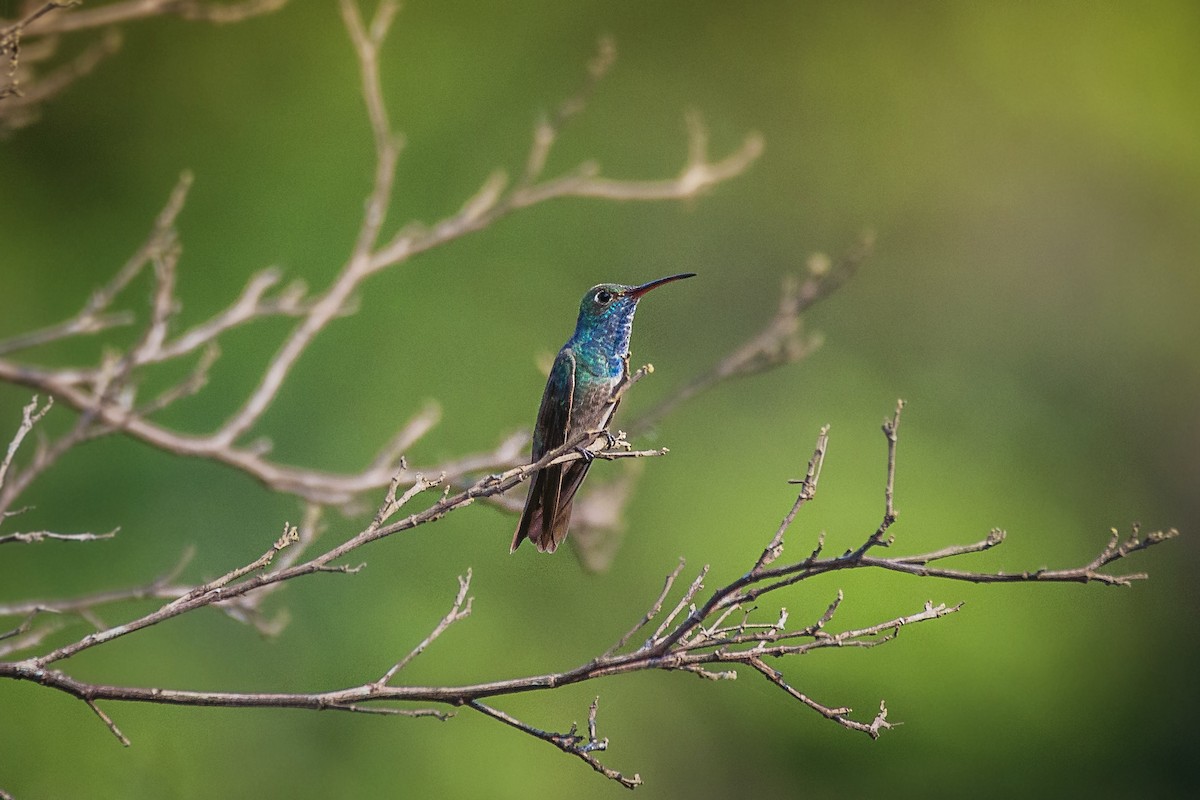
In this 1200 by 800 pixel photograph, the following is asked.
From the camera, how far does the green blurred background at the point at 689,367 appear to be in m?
7.85

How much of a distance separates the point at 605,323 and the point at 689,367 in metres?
6.37

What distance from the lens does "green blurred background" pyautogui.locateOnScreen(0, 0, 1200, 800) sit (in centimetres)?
785

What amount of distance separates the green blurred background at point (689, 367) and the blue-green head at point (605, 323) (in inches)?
139

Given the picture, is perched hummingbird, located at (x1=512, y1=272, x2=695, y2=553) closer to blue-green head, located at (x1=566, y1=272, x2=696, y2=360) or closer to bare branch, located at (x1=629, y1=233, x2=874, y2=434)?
blue-green head, located at (x1=566, y1=272, x2=696, y2=360)

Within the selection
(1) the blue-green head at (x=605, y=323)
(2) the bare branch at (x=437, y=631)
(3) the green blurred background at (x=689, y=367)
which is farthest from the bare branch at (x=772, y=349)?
(3) the green blurred background at (x=689, y=367)

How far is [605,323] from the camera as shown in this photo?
3148 mm

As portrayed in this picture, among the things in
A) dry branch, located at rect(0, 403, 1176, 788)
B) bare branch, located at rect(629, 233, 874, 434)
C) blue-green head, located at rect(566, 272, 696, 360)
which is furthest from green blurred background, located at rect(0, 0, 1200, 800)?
dry branch, located at rect(0, 403, 1176, 788)

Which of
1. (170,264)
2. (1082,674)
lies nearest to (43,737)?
(170,264)

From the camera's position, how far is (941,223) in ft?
39.3

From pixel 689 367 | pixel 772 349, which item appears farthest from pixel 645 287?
pixel 689 367

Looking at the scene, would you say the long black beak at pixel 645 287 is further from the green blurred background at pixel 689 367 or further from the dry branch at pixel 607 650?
the green blurred background at pixel 689 367

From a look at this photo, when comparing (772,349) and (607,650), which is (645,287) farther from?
(607,650)

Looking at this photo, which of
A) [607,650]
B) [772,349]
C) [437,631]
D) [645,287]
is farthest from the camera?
[772,349]

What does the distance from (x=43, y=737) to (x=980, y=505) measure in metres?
7.56
